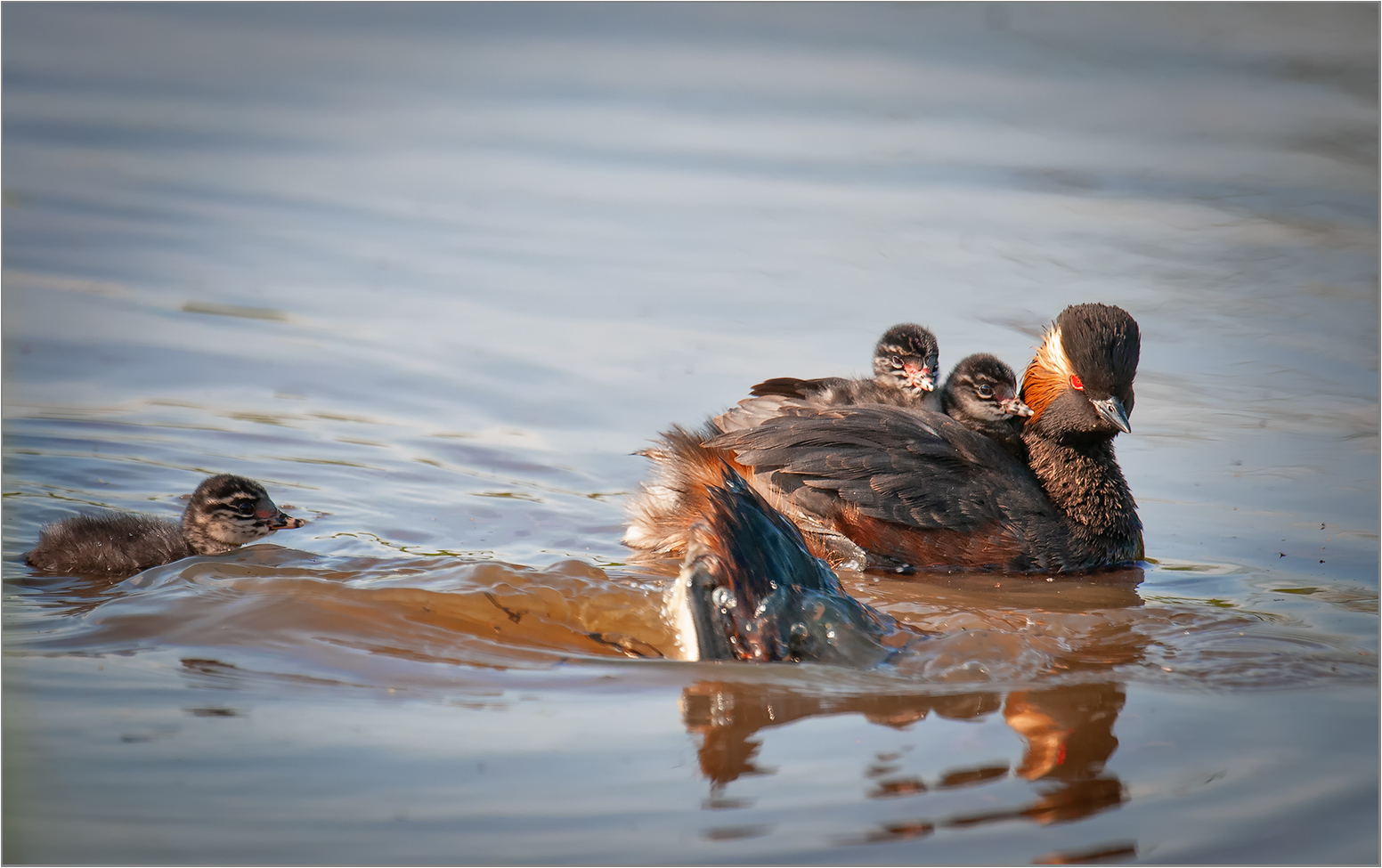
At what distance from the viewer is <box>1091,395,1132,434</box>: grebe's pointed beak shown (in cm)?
608

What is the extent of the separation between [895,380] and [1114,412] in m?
1.37

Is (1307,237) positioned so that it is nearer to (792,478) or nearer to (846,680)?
(792,478)

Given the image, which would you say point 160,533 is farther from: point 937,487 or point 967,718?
point 967,718

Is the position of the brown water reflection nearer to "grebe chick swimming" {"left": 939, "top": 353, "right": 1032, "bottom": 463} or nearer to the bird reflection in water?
the bird reflection in water

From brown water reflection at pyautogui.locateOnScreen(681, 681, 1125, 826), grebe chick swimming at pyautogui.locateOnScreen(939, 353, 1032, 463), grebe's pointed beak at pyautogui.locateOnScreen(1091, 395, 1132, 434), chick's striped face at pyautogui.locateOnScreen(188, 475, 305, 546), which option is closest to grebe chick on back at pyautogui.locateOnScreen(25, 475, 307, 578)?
chick's striped face at pyautogui.locateOnScreen(188, 475, 305, 546)

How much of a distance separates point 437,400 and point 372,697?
13.5 ft

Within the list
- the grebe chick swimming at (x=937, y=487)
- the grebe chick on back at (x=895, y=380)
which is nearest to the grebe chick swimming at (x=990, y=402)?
the grebe chick on back at (x=895, y=380)

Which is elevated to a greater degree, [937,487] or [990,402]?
[990,402]

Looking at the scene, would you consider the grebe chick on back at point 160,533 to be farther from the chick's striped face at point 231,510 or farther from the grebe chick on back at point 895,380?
the grebe chick on back at point 895,380

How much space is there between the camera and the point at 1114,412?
6117mm

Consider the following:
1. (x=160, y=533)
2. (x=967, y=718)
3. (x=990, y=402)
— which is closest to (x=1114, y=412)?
(x=990, y=402)

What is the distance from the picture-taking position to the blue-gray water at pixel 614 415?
11.0ft

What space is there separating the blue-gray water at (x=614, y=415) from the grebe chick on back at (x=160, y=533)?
184 millimetres

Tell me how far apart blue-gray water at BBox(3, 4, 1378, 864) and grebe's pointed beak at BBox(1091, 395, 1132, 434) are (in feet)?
2.48
